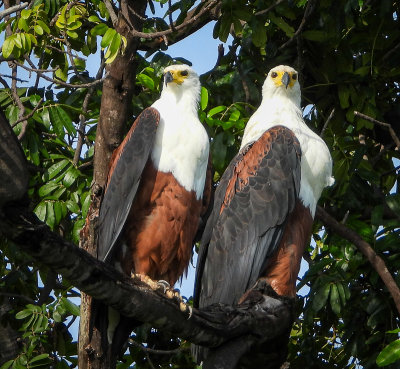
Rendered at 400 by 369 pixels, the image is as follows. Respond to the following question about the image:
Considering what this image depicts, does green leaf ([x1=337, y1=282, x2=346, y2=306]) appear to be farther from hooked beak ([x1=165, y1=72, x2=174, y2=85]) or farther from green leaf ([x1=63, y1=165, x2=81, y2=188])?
green leaf ([x1=63, y1=165, x2=81, y2=188])

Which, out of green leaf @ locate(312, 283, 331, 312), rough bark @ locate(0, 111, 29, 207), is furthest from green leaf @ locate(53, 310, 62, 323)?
rough bark @ locate(0, 111, 29, 207)

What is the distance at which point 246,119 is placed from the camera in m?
5.71

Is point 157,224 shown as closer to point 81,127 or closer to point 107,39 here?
point 107,39

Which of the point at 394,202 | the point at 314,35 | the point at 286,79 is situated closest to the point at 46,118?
the point at 286,79

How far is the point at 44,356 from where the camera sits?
17.3 feet

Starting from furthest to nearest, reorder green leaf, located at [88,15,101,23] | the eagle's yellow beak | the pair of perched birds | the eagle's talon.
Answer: green leaf, located at [88,15,101,23], the eagle's yellow beak, the pair of perched birds, the eagle's talon

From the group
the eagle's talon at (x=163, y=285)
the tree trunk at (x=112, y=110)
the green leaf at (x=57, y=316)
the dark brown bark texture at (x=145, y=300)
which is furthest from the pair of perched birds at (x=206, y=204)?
the green leaf at (x=57, y=316)

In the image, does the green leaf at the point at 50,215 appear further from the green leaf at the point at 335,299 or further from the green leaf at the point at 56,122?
the green leaf at the point at 335,299

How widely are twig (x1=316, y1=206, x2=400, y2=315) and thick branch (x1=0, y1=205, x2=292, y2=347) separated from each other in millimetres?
1149

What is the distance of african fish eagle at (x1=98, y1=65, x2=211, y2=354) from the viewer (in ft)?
15.9

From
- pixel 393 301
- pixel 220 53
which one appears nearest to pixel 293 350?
pixel 393 301

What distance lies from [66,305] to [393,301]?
6.55 ft

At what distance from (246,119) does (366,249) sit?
111 centimetres

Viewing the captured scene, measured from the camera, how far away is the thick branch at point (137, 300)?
2.89m
